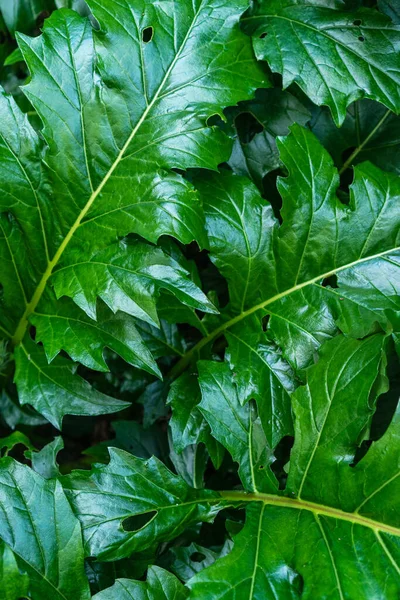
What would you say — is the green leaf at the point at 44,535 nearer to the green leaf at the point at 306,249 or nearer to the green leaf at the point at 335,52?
the green leaf at the point at 306,249

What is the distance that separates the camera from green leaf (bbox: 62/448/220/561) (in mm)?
1128

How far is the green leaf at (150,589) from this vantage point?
1.07 metres

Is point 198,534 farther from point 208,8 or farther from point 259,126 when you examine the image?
point 208,8

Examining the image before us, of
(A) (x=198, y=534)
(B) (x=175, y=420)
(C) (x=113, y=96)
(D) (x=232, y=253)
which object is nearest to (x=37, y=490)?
(B) (x=175, y=420)

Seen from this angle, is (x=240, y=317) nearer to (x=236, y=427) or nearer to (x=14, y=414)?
(x=236, y=427)

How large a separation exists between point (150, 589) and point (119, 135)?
783 millimetres

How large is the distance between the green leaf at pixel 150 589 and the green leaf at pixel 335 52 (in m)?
0.84

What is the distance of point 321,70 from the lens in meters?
1.26

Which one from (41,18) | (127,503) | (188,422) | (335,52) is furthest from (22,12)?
(127,503)

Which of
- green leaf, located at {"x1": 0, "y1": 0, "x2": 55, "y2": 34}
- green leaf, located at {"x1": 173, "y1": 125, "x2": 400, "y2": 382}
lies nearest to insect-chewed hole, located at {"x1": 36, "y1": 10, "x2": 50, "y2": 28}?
green leaf, located at {"x1": 0, "y1": 0, "x2": 55, "y2": 34}

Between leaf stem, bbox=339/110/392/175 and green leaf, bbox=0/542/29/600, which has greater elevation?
leaf stem, bbox=339/110/392/175

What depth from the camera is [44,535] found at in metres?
1.11

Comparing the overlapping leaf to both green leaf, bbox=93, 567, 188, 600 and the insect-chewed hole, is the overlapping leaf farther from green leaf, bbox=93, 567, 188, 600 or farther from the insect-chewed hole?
the insect-chewed hole

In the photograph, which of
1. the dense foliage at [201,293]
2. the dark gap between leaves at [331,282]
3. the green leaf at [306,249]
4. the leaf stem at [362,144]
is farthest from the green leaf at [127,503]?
the leaf stem at [362,144]
